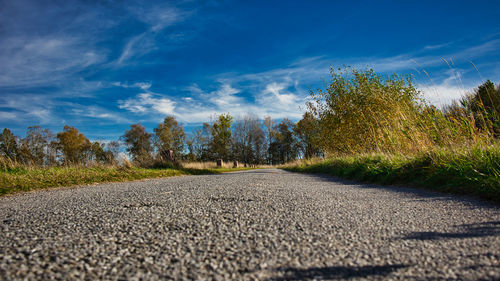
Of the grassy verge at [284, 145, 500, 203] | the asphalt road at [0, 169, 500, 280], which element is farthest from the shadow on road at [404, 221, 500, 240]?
the grassy verge at [284, 145, 500, 203]

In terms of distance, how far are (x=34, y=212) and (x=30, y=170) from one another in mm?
5236

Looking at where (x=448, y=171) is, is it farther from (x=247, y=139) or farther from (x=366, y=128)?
(x=247, y=139)

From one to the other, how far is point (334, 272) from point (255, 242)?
535 mm

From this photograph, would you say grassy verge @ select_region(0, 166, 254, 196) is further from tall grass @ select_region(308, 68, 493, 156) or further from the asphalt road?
tall grass @ select_region(308, 68, 493, 156)

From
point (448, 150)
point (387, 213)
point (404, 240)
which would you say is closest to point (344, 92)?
point (448, 150)

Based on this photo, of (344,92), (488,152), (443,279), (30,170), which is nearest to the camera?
(443,279)

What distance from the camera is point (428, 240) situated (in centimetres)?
168

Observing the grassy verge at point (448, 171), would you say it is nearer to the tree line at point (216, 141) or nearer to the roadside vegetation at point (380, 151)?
the roadside vegetation at point (380, 151)

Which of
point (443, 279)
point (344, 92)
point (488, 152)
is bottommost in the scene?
point (443, 279)

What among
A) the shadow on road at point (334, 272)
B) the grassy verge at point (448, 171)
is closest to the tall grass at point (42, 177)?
the shadow on road at point (334, 272)

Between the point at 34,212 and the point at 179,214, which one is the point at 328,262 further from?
the point at 34,212

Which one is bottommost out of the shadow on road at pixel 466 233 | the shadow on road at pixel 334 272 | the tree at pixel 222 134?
the shadow on road at pixel 466 233

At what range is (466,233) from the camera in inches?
70.6

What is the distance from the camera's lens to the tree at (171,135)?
3300 centimetres
